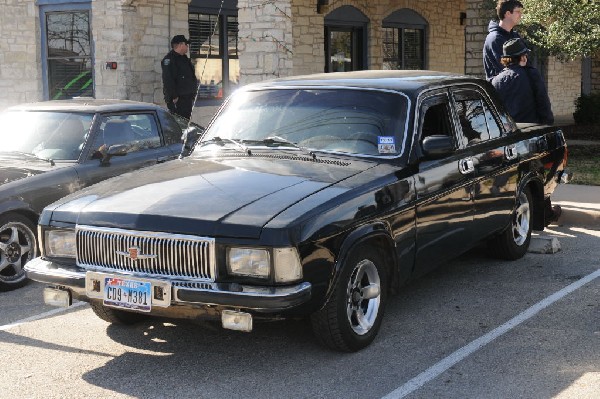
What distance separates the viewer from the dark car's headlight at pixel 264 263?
188 inches

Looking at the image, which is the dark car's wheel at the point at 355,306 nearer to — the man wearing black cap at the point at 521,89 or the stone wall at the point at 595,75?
the man wearing black cap at the point at 521,89

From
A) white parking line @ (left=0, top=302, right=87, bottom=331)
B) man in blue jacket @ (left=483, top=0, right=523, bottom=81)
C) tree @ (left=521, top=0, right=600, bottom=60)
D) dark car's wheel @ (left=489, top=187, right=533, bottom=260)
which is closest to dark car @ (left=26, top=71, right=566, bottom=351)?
dark car's wheel @ (left=489, top=187, right=533, bottom=260)

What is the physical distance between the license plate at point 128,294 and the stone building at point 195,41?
10.2 metres

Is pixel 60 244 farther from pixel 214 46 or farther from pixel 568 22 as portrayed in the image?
pixel 214 46

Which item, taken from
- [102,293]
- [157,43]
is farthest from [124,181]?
[157,43]

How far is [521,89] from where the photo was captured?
9.08 metres

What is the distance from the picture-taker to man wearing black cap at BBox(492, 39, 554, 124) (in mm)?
9086

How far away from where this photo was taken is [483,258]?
316 inches

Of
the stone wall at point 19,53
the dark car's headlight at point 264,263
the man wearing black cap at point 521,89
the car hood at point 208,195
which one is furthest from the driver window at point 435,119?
the stone wall at point 19,53

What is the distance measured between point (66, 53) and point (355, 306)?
539 inches

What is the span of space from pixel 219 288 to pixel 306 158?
4.66 ft

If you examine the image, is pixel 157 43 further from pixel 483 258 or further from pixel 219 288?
pixel 219 288

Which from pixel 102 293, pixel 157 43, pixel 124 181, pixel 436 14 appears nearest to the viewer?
pixel 102 293

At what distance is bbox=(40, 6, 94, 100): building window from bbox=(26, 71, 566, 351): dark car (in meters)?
11.3
